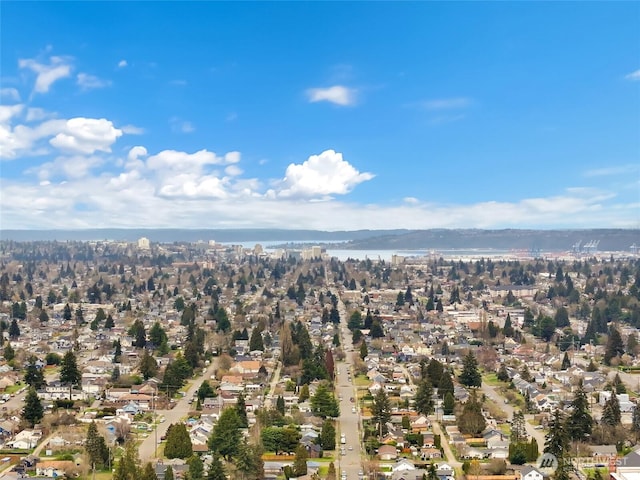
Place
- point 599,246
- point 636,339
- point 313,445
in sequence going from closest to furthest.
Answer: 1. point 313,445
2. point 636,339
3. point 599,246

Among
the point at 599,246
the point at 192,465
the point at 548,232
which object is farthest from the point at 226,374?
the point at 548,232

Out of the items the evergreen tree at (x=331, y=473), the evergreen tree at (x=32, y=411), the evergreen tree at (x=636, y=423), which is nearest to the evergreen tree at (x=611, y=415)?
the evergreen tree at (x=636, y=423)

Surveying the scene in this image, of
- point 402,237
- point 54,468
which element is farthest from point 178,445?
point 402,237

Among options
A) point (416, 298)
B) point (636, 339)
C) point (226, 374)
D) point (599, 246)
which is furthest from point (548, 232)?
point (226, 374)

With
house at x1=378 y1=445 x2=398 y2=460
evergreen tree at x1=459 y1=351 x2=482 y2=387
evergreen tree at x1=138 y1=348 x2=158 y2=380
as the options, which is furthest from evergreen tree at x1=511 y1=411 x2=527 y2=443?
evergreen tree at x1=138 y1=348 x2=158 y2=380

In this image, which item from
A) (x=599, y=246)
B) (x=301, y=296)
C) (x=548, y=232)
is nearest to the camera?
(x=301, y=296)

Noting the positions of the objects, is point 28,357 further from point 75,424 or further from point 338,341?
point 338,341

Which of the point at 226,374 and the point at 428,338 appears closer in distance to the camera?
the point at 226,374

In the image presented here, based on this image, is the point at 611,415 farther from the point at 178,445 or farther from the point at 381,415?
the point at 178,445

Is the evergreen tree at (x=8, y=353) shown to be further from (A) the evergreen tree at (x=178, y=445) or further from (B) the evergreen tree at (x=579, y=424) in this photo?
(B) the evergreen tree at (x=579, y=424)
